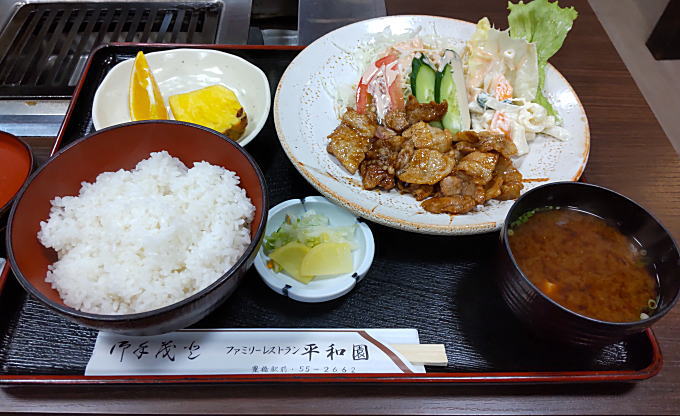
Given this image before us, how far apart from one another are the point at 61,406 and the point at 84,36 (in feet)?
8.19

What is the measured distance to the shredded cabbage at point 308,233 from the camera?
177 centimetres

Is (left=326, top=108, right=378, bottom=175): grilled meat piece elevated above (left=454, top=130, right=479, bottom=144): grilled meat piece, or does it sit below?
below

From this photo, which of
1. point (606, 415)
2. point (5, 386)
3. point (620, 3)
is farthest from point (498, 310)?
point (620, 3)

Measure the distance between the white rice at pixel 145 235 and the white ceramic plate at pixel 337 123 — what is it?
43cm

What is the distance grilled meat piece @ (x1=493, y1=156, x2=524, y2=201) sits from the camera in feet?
6.31

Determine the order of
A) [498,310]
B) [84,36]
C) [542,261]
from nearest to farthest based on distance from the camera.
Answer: [542,261]
[498,310]
[84,36]

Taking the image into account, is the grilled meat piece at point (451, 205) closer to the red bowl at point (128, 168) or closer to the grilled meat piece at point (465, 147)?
the grilled meat piece at point (465, 147)

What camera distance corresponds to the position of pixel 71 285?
4.68 ft

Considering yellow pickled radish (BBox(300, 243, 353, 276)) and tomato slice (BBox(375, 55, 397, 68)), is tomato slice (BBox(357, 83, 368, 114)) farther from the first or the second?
yellow pickled radish (BBox(300, 243, 353, 276))

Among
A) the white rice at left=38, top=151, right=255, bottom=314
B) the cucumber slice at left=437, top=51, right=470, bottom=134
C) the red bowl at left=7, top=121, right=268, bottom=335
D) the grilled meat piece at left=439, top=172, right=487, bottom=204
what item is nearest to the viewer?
the red bowl at left=7, top=121, right=268, bottom=335

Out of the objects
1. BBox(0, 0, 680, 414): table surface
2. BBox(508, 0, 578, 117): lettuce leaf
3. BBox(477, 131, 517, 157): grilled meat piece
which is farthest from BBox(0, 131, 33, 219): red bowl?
BBox(508, 0, 578, 117): lettuce leaf

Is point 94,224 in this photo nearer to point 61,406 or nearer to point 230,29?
point 61,406

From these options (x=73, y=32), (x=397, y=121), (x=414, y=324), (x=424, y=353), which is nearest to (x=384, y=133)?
(x=397, y=121)

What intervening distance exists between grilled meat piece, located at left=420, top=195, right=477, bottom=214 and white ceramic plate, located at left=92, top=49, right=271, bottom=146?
36.3 inches
